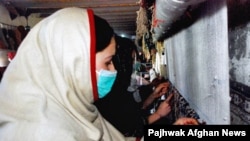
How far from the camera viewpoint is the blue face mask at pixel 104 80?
3.98ft

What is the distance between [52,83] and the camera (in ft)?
3.67

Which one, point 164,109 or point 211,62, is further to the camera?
point 164,109

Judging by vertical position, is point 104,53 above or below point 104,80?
above

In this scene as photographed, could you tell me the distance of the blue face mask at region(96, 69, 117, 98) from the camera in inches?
47.7

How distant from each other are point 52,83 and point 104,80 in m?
0.24

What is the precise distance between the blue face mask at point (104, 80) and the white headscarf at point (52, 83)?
0.19 ft

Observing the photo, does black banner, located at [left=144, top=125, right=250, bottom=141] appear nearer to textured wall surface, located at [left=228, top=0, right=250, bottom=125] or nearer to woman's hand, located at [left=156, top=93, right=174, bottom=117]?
textured wall surface, located at [left=228, top=0, right=250, bottom=125]

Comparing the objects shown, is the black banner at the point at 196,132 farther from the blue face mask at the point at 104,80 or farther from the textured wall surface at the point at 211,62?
the blue face mask at the point at 104,80

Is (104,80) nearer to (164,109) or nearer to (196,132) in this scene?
(196,132)

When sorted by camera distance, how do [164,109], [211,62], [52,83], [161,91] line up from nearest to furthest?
[211,62], [52,83], [164,109], [161,91]

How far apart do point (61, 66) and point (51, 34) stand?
0.15m

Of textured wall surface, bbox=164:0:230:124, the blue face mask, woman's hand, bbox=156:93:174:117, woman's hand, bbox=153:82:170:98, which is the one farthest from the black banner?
woman's hand, bbox=153:82:170:98

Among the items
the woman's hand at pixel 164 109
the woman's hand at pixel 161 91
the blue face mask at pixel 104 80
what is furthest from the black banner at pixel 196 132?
the woman's hand at pixel 161 91

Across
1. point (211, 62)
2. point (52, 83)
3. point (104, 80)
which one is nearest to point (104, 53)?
point (104, 80)
